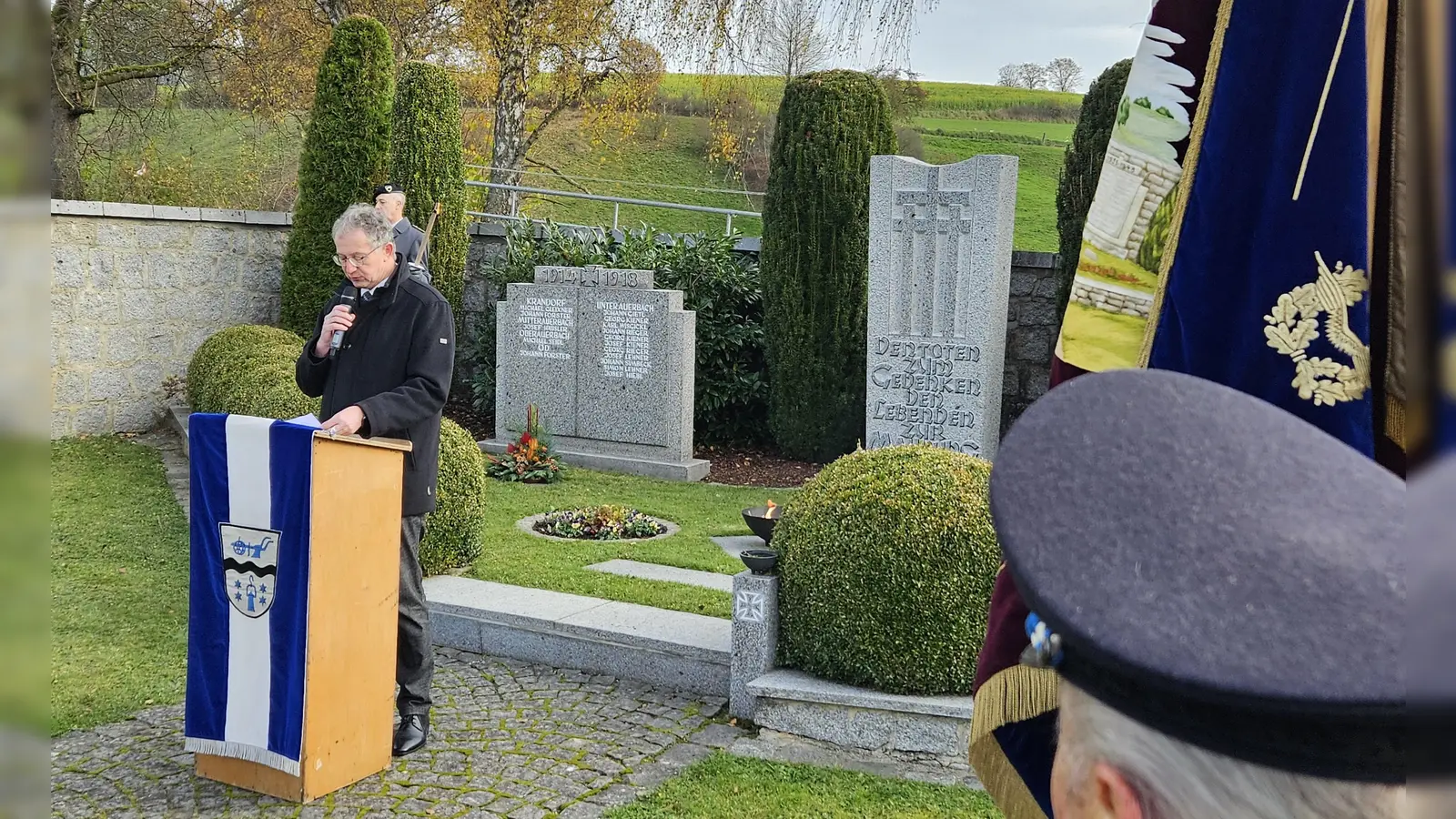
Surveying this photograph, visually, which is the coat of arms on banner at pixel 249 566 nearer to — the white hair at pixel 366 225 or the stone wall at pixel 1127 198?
the white hair at pixel 366 225

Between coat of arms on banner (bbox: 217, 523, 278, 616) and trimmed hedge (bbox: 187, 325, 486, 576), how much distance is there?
2.16m

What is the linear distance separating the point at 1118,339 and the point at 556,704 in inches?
169

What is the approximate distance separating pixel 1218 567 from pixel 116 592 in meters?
7.14

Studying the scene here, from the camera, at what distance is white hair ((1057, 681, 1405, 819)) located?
0.77 meters

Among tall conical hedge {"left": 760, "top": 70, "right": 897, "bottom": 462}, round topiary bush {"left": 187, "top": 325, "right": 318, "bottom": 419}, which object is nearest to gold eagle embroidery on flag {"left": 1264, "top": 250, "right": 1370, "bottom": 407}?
round topiary bush {"left": 187, "top": 325, "right": 318, "bottom": 419}

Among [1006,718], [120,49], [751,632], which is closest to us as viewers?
[1006,718]

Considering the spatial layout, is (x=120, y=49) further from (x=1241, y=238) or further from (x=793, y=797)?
(x=1241, y=238)

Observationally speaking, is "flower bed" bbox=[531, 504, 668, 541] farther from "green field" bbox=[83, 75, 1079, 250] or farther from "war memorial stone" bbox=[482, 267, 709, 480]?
"green field" bbox=[83, 75, 1079, 250]

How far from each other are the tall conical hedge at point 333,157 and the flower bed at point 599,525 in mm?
5481

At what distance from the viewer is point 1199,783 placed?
0.83m

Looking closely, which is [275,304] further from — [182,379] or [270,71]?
[270,71]

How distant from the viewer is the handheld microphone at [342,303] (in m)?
4.78

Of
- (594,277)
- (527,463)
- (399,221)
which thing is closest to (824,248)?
(594,277)

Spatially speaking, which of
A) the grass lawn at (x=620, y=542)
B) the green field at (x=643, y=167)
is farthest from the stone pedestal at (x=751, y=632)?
the green field at (x=643, y=167)
